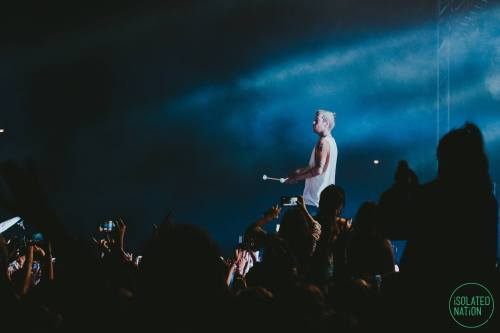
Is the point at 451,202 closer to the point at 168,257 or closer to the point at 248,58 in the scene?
the point at 168,257

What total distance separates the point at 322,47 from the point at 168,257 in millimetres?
9678

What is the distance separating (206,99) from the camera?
35.2 feet

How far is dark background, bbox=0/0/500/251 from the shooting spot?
33.8 feet

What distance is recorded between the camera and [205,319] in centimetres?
138

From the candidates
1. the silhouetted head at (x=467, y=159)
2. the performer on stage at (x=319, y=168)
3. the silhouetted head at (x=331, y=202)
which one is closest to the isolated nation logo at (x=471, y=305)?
the silhouetted head at (x=467, y=159)

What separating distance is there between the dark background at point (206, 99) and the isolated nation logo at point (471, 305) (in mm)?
8533

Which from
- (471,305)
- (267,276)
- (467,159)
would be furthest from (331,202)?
(471,305)

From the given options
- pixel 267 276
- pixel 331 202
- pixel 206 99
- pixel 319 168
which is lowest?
pixel 267 276

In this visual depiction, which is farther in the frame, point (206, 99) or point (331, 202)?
point (206, 99)

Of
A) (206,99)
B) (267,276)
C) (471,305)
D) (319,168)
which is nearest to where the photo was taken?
(471,305)

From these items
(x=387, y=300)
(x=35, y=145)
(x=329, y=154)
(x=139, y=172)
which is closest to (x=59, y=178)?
(x=35, y=145)

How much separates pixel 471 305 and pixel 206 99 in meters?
9.13

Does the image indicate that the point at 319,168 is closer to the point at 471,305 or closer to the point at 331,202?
the point at 331,202

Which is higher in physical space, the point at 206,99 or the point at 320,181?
the point at 206,99
